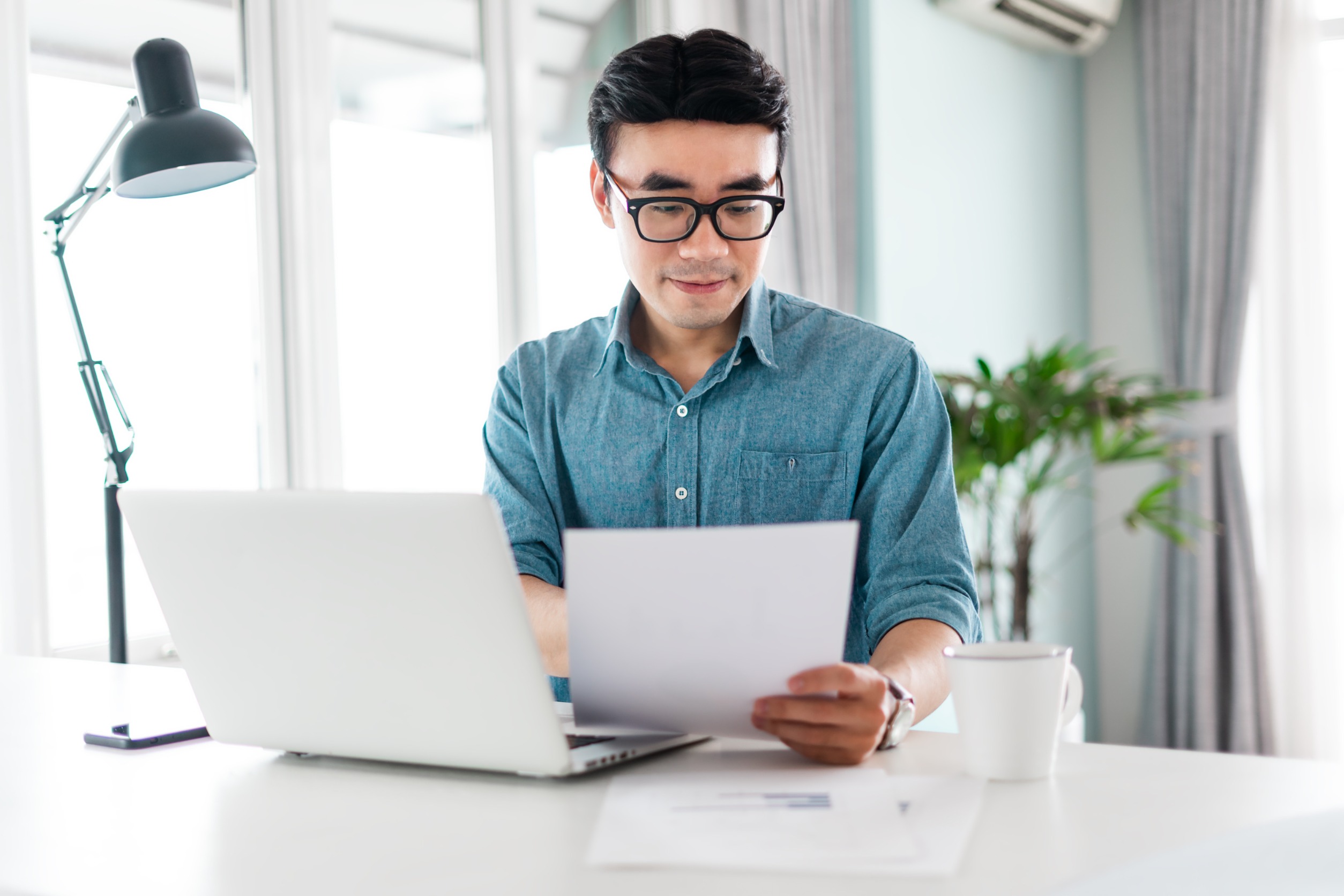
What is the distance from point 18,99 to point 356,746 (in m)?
1.55

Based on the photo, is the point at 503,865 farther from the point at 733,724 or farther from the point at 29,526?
the point at 29,526

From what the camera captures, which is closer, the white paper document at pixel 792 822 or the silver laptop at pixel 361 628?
the white paper document at pixel 792 822

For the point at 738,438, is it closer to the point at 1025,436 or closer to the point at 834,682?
the point at 834,682

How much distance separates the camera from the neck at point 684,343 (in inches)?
64.7

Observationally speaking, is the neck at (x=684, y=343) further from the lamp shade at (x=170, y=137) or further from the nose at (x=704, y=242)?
the lamp shade at (x=170, y=137)

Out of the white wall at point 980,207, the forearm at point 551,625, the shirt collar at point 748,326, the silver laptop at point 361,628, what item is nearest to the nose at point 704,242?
the shirt collar at point 748,326

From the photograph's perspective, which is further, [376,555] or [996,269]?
[996,269]

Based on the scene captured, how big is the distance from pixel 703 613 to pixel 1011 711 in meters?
0.22

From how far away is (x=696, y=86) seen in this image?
1486 millimetres

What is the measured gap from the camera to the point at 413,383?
268cm

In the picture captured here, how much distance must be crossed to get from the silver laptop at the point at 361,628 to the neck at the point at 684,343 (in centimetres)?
72

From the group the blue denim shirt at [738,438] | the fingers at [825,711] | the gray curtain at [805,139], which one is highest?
the gray curtain at [805,139]

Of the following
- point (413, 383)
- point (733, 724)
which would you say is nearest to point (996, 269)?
point (413, 383)

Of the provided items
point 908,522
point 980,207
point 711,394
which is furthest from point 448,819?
point 980,207
